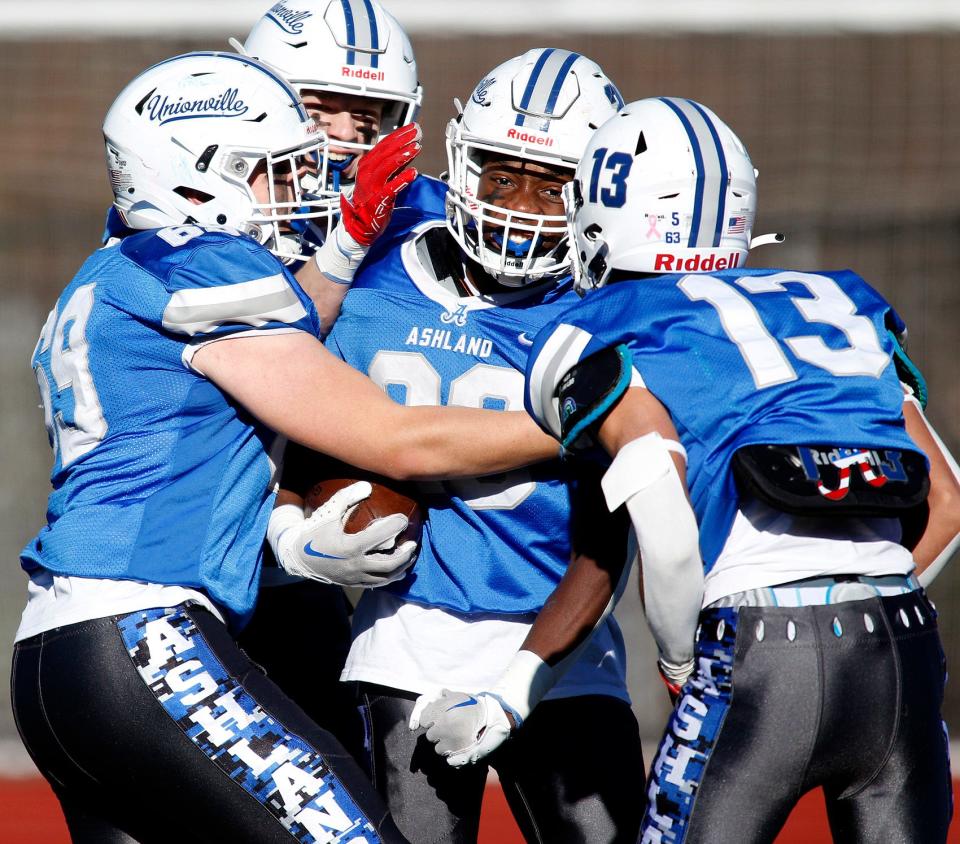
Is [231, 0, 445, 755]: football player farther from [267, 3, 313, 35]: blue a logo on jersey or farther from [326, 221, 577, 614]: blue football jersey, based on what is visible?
[326, 221, 577, 614]: blue football jersey

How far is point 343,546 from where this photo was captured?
276 cm

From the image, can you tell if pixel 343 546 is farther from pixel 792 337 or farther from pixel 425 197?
pixel 425 197

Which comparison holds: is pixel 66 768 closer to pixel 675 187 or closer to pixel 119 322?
pixel 119 322

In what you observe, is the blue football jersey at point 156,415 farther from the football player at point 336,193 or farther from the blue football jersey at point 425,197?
the blue football jersey at point 425,197

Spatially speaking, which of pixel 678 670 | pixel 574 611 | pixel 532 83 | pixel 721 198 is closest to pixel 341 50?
pixel 532 83

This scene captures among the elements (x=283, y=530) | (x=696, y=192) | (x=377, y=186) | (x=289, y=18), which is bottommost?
(x=283, y=530)

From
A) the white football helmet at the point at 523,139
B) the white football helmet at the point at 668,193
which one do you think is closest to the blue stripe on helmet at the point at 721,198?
the white football helmet at the point at 668,193

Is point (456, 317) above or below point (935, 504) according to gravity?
above

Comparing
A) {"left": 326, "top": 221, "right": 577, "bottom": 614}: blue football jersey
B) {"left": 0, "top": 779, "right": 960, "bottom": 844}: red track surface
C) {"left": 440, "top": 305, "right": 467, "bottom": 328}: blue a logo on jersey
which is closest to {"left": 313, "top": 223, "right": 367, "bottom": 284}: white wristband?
{"left": 326, "top": 221, "right": 577, "bottom": 614}: blue football jersey

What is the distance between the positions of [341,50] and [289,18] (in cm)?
21

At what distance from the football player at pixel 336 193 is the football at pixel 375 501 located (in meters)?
0.05

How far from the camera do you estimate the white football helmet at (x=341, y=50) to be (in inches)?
144

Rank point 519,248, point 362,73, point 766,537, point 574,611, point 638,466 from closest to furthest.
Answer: point 638,466
point 766,537
point 574,611
point 519,248
point 362,73

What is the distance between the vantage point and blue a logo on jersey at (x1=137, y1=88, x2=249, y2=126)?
9.33 ft
